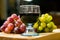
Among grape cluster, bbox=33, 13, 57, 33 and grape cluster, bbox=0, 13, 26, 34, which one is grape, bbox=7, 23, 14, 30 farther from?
grape cluster, bbox=33, 13, 57, 33

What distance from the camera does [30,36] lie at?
1.20 m

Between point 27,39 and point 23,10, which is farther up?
point 23,10

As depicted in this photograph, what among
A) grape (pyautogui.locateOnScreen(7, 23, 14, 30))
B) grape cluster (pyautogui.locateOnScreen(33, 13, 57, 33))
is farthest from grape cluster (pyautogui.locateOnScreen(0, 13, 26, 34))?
grape cluster (pyautogui.locateOnScreen(33, 13, 57, 33))

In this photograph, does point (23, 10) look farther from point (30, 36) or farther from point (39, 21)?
point (30, 36)

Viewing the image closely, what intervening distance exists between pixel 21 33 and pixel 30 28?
83mm

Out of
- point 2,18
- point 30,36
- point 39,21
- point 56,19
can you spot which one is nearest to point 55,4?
point 56,19

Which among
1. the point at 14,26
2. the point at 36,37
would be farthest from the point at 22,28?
the point at 36,37

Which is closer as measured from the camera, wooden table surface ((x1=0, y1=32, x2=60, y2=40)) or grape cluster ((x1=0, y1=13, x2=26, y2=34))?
wooden table surface ((x1=0, y1=32, x2=60, y2=40))

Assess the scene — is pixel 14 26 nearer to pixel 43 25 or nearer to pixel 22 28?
pixel 22 28

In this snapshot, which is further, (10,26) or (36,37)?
(10,26)

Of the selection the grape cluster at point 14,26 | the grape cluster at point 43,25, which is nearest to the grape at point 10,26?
the grape cluster at point 14,26

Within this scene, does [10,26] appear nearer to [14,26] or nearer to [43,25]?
[14,26]

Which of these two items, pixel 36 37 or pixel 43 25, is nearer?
pixel 36 37

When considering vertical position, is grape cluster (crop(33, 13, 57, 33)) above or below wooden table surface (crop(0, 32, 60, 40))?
above
